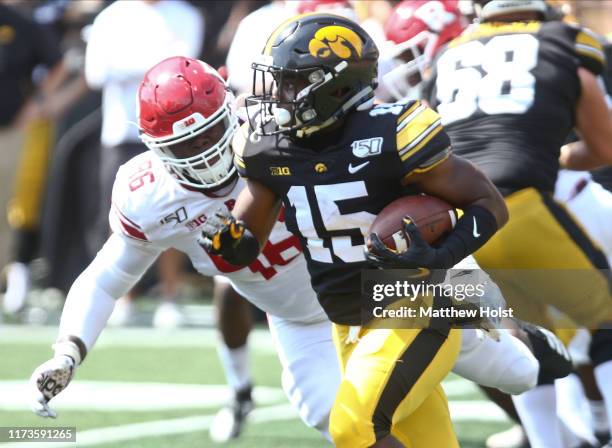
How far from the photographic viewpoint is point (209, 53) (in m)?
9.82

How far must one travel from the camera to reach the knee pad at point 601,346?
4344 millimetres

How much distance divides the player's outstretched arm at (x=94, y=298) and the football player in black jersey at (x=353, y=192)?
58cm

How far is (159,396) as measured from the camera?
6.18 meters

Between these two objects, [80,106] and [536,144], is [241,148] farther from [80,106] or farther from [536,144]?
[80,106]

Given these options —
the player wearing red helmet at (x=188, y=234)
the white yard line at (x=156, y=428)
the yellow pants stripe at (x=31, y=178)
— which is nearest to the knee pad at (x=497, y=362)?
the player wearing red helmet at (x=188, y=234)

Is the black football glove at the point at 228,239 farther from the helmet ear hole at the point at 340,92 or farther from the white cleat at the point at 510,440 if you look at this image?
the white cleat at the point at 510,440

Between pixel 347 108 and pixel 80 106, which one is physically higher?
pixel 347 108

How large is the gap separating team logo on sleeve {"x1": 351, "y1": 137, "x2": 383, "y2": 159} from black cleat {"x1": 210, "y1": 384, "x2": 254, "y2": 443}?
2051mm

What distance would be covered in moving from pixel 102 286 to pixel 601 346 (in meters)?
1.67

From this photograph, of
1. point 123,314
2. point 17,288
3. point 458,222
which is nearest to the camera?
point 458,222

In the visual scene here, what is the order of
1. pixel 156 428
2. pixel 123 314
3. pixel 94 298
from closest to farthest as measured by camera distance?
pixel 94 298
pixel 156 428
pixel 123 314

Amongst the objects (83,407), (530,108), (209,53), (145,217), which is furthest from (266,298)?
(209,53)

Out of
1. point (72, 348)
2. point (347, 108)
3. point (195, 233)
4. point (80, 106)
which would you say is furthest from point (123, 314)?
point (347, 108)

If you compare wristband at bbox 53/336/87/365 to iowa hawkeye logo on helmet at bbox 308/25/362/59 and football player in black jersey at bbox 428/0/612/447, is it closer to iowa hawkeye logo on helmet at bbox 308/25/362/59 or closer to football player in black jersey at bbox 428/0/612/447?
iowa hawkeye logo on helmet at bbox 308/25/362/59
